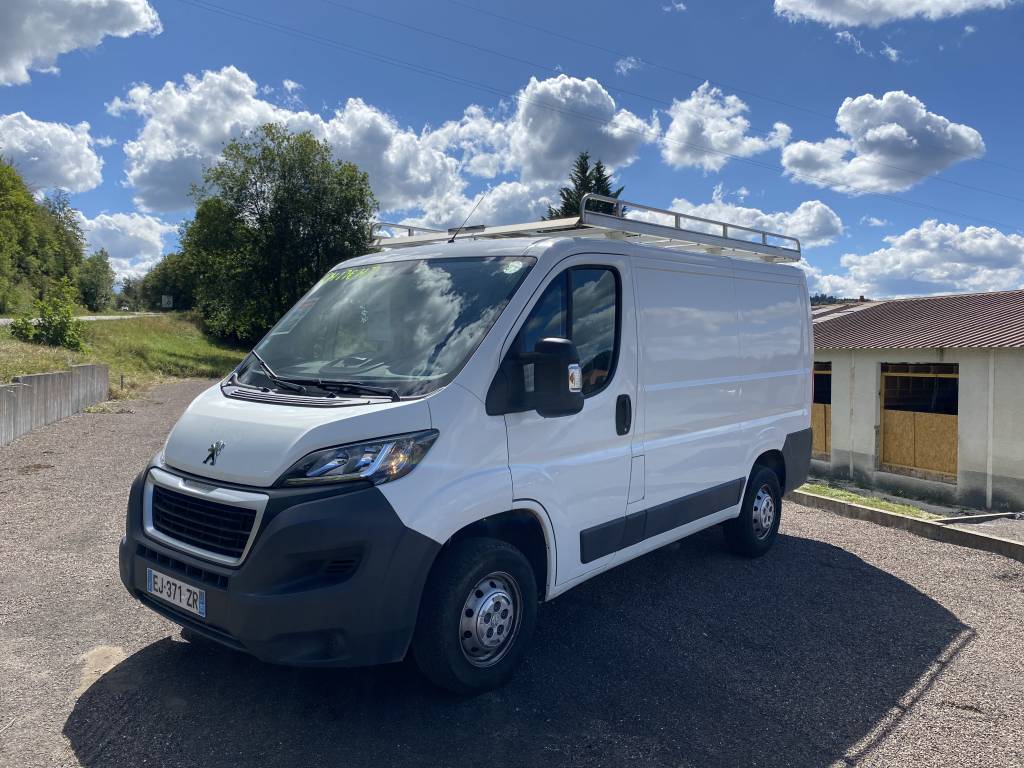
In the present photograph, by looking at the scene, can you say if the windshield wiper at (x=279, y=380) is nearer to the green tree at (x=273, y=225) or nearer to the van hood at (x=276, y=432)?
the van hood at (x=276, y=432)

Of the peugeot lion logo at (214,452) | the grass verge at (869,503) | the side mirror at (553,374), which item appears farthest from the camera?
the grass verge at (869,503)

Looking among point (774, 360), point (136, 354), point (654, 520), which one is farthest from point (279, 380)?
point (136, 354)

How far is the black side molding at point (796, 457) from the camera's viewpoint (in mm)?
6504

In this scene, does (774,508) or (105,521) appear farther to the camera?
(105,521)

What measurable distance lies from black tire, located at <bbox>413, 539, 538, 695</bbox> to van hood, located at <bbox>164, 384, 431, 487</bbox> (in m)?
0.72

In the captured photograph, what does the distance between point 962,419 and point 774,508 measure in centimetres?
1700

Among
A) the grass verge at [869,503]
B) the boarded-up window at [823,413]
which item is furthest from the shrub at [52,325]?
the boarded-up window at [823,413]

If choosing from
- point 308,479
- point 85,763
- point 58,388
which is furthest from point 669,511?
point 58,388

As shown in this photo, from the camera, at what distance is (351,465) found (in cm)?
325

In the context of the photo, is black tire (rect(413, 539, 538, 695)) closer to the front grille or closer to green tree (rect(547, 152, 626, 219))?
the front grille

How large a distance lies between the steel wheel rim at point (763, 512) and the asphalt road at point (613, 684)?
34 centimetres

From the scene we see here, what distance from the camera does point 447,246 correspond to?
15.0ft

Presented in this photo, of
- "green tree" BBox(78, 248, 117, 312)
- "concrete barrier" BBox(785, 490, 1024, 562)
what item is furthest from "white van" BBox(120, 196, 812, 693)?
"green tree" BBox(78, 248, 117, 312)

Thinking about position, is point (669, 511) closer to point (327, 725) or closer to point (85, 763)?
point (327, 725)
